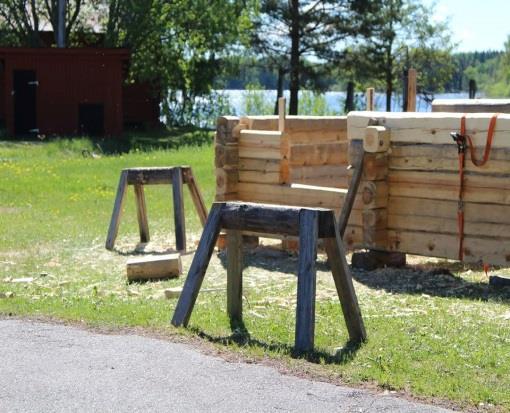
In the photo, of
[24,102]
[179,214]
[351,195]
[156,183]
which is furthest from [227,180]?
[24,102]

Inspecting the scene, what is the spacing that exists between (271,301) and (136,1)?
2885cm

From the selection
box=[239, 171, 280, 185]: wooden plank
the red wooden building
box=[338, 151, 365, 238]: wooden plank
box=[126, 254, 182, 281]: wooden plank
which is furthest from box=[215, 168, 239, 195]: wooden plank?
the red wooden building

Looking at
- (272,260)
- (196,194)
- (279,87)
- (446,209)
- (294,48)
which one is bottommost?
(272,260)

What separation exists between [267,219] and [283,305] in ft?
5.07

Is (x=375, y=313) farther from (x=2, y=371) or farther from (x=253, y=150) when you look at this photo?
(x=253, y=150)

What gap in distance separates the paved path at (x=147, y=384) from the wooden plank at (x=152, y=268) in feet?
9.71

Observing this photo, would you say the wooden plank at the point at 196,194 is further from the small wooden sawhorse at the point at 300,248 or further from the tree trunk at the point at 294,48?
the tree trunk at the point at 294,48

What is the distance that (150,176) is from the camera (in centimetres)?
1355

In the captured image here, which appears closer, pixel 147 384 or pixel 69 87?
pixel 147 384

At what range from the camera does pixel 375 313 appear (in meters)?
8.91

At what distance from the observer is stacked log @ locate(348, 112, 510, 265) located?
10.7 m

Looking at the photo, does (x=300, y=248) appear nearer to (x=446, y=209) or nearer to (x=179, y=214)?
(x=446, y=209)

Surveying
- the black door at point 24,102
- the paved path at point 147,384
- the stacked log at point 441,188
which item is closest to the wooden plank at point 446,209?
the stacked log at point 441,188

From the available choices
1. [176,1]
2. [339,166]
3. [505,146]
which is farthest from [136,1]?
[505,146]
